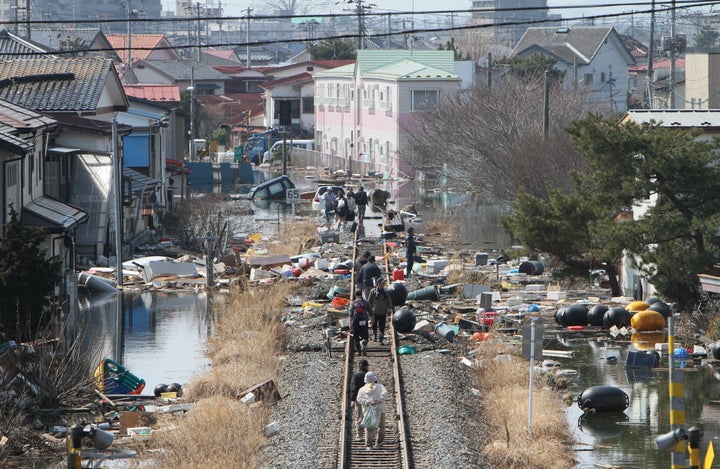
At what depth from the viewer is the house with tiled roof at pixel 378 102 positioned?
64312 mm

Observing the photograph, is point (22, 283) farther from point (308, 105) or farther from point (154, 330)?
point (308, 105)

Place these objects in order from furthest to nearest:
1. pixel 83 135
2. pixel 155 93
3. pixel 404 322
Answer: pixel 155 93
pixel 83 135
pixel 404 322

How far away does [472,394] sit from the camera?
1900 centimetres

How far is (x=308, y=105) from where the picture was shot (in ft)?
278

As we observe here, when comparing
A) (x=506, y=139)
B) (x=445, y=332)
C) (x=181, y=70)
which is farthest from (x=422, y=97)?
(x=445, y=332)

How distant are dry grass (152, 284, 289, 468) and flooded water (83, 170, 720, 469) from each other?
2.37ft

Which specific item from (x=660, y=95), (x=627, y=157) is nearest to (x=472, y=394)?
(x=627, y=157)

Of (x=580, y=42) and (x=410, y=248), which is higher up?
(x=580, y=42)

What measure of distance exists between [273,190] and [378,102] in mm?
15754

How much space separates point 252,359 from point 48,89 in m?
18.3

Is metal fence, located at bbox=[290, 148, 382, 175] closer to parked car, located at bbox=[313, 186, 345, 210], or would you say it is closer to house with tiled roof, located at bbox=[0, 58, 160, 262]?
parked car, located at bbox=[313, 186, 345, 210]

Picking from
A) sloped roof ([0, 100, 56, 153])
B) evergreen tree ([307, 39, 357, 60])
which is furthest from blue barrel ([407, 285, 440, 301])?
evergreen tree ([307, 39, 357, 60])

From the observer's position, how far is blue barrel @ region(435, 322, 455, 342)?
23.5 meters

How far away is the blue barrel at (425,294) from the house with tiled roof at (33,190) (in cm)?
741
